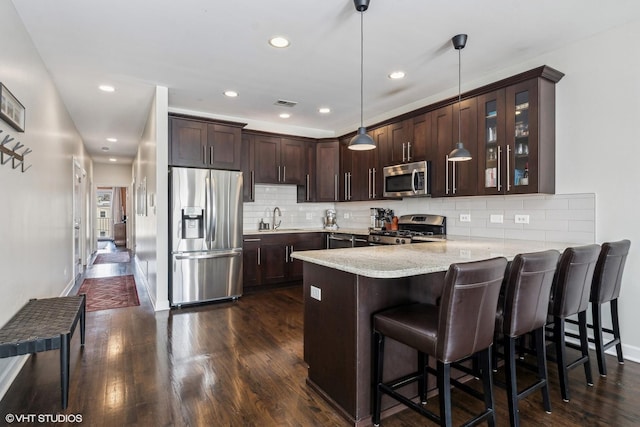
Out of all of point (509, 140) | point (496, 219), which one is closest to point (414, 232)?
point (496, 219)

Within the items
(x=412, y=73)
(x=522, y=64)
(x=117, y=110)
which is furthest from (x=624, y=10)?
(x=117, y=110)

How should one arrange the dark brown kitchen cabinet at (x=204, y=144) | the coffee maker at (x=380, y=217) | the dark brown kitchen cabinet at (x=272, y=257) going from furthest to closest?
1. the coffee maker at (x=380, y=217)
2. the dark brown kitchen cabinet at (x=272, y=257)
3. the dark brown kitchen cabinet at (x=204, y=144)

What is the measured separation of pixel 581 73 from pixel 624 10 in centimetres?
54

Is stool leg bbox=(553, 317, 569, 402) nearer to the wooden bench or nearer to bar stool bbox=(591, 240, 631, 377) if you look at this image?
bar stool bbox=(591, 240, 631, 377)

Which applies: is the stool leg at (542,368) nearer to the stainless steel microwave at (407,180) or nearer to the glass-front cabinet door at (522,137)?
the glass-front cabinet door at (522,137)

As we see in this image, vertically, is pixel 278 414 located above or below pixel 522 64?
below

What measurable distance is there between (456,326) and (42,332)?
2.46 metres

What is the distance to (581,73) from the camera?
306 centimetres

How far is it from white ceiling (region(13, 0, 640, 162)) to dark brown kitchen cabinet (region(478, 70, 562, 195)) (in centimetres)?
39

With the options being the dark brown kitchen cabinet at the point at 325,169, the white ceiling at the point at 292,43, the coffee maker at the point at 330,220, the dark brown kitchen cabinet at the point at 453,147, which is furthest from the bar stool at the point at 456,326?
the coffee maker at the point at 330,220

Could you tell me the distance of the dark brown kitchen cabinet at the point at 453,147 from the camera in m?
3.65

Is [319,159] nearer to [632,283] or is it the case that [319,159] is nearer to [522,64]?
[522,64]

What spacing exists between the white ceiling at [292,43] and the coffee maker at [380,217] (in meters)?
1.59

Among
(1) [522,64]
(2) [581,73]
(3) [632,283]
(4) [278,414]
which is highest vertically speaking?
(1) [522,64]
